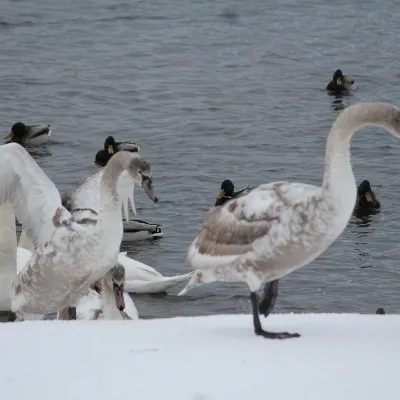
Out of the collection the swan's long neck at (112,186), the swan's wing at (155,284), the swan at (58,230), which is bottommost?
the swan's wing at (155,284)

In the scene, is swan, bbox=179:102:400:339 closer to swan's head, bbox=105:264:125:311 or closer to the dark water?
swan's head, bbox=105:264:125:311

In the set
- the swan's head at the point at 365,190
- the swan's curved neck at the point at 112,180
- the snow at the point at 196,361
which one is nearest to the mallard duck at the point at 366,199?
the swan's head at the point at 365,190

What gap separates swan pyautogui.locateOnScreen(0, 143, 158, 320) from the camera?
1005 cm

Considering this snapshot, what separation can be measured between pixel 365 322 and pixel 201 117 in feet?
63.5

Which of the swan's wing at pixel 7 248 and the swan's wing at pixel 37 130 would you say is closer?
the swan's wing at pixel 7 248

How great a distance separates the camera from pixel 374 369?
722cm

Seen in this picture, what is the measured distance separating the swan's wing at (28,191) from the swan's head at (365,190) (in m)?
9.78

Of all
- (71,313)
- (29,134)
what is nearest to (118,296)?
(71,313)

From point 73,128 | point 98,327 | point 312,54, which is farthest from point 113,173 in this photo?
point 312,54

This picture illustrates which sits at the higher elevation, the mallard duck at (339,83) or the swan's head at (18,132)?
the mallard duck at (339,83)

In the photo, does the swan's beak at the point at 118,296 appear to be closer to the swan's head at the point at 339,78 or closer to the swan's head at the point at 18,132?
the swan's head at the point at 18,132

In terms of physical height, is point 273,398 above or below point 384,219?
above

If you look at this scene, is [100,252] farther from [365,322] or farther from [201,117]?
[201,117]

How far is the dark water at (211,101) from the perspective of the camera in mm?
19031
